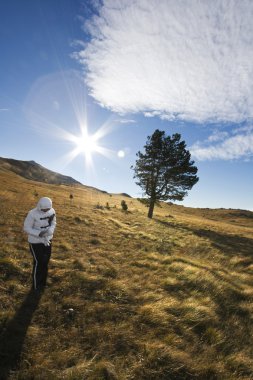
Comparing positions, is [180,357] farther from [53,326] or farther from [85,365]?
[53,326]

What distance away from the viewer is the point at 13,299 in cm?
604

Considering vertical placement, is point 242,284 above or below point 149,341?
above

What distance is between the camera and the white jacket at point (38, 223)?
6559mm

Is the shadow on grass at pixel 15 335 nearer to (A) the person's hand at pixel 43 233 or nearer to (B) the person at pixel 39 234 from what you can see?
(B) the person at pixel 39 234

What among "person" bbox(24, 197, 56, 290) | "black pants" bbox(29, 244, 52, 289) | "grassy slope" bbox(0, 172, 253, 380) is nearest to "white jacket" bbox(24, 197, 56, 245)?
"person" bbox(24, 197, 56, 290)

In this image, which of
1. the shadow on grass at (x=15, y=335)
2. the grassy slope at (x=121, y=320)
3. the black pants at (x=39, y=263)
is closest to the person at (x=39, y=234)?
the black pants at (x=39, y=263)

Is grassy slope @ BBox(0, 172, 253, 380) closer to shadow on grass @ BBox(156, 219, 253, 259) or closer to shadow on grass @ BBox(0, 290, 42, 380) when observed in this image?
shadow on grass @ BBox(0, 290, 42, 380)

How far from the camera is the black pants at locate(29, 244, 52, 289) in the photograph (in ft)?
21.9

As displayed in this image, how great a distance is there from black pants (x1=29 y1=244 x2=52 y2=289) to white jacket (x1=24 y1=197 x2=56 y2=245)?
0.18m

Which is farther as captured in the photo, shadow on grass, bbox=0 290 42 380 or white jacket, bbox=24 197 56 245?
white jacket, bbox=24 197 56 245

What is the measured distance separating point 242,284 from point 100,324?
21.0 ft

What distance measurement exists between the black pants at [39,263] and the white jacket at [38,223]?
0.58ft

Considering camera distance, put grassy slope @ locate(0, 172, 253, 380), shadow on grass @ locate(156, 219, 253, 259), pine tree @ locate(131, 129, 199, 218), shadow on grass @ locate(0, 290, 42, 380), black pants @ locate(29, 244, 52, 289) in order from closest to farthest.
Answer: shadow on grass @ locate(0, 290, 42, 380)
grassy slope @ locate(0, 172, 253, 380)
black pants @ locate(29, 244, 52, 289)
shadow on grass @ locate(156, 219, 253, 259)
pine tree @ locate(131, 129, 199, 218)

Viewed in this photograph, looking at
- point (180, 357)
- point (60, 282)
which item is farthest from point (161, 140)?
point (180, 357)
